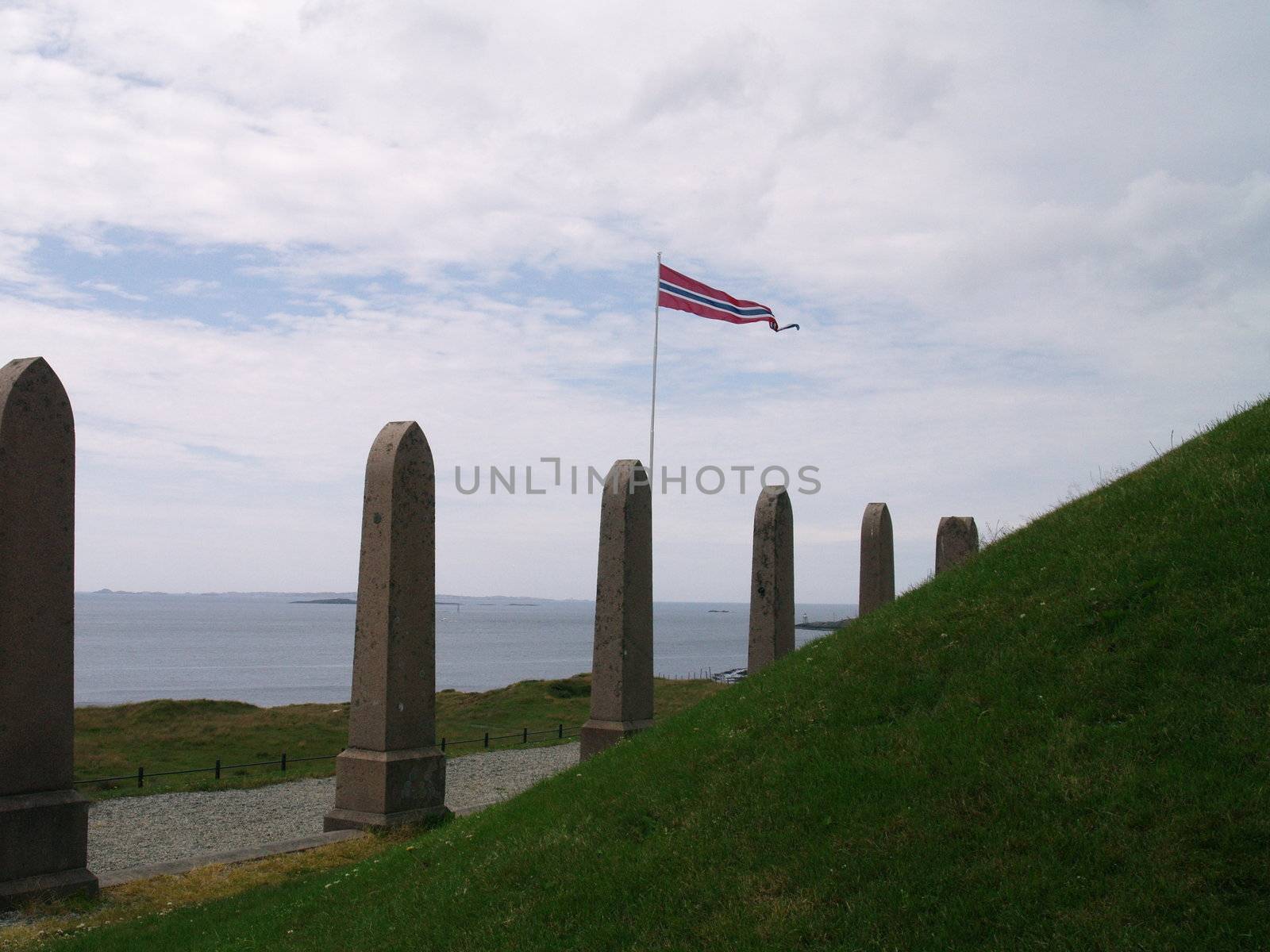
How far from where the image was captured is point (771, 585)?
58.6 feet

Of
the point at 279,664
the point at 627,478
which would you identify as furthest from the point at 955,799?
the point at 279,664

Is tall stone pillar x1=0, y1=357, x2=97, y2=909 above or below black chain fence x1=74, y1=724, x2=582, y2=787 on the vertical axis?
above

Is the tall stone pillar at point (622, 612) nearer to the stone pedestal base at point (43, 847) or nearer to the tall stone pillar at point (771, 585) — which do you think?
the tall stone pillar at point (771, 585)

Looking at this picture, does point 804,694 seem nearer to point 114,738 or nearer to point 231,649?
point 114,738

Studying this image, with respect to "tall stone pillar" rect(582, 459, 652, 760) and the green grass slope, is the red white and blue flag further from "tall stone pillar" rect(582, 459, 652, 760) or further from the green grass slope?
the green grass slope

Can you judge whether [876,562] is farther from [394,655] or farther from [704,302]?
[394,655]

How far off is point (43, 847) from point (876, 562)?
Result: 15.4 metres

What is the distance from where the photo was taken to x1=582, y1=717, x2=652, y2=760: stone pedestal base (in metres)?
15.0

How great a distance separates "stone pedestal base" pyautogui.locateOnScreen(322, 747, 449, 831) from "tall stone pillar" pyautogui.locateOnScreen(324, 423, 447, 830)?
10mm

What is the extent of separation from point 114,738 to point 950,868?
24.7 metres

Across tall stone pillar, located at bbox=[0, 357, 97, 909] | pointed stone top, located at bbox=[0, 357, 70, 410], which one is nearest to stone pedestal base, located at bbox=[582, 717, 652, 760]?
tall stone pillar, located at bbox=[0, 357, 97, 909]

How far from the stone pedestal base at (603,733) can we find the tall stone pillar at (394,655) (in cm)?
275

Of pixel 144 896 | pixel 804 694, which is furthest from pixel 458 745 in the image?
pixel 804 694

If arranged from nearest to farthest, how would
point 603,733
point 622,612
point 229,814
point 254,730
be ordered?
point 603,733 → point 622,612 → point 229,814 → point 254,730
